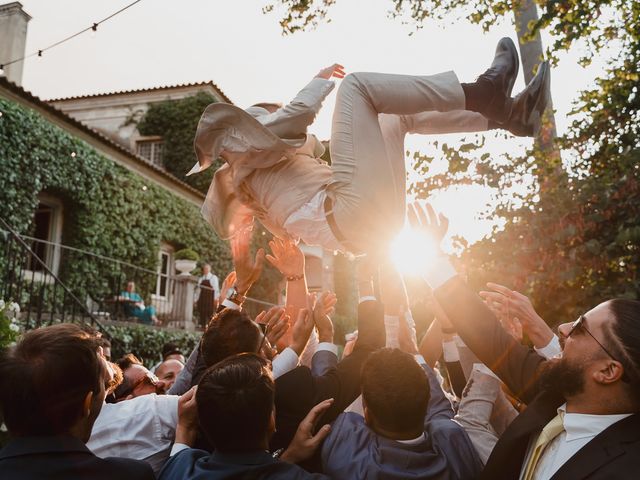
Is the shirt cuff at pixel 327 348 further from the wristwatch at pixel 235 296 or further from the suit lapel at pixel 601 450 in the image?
the suit lapel at pixel 601 450

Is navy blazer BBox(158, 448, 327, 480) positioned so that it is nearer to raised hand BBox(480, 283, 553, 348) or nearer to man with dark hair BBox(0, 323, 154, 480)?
man with dark hair BBox(0, 323, 154, 480)

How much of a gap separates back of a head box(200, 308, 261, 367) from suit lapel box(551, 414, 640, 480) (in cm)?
132

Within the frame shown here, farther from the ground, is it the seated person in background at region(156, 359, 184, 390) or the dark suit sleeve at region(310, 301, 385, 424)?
the dark suit sleeve at region(310, 301, 385, 424)

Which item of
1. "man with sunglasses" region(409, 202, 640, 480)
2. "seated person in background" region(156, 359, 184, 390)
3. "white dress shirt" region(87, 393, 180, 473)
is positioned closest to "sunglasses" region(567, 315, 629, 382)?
"man with sunglasses" region(409, 202, 640, 480)

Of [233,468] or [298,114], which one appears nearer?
[233,468]

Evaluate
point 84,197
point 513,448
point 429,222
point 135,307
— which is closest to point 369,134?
point 429,222

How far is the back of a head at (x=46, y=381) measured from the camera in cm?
166

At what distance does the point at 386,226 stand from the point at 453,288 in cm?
88

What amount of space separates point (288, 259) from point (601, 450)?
2251mm

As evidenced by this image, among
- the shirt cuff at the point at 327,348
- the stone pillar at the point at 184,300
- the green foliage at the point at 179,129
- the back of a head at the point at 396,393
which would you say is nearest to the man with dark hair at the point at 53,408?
the back of a head at the point at 396,393

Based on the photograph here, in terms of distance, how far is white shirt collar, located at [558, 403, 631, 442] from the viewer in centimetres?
175

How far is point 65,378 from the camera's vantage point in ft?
5.62

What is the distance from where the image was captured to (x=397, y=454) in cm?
188

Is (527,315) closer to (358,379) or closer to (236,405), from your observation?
(358,379)
